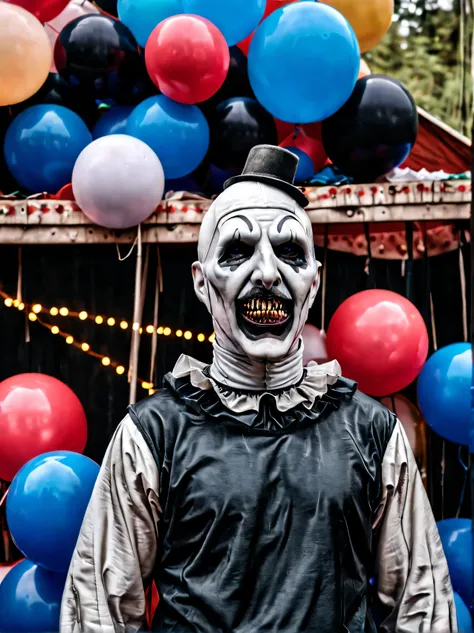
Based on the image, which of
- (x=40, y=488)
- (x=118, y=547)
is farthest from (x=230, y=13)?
(x=118, y=547)

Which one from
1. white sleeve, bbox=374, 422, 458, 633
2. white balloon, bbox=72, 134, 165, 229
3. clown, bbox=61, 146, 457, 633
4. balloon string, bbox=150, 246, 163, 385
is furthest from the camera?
balloon string, bbox=150, 246, 163, 385

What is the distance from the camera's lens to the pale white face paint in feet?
10.3

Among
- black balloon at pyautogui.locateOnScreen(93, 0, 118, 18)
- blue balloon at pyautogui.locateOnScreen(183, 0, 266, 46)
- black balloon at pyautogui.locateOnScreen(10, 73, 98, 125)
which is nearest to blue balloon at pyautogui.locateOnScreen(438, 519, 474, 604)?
blue balloon at pyautogui.locateOnScreen(183, 0, 266, 46)

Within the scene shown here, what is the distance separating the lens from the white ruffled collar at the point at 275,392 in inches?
124

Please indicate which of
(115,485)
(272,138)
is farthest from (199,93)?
(115,485)

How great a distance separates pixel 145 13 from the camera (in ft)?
13.8

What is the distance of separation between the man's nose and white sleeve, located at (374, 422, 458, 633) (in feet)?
2.21

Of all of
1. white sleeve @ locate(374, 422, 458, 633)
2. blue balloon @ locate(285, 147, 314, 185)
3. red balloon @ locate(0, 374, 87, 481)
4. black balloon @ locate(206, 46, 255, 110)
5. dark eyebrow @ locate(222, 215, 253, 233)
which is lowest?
white sleeve @ locate(374, 422, 458, 633)

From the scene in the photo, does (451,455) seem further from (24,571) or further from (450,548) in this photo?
(24,571)

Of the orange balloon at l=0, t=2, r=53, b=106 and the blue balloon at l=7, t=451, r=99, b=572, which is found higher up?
the orange balloon at l=0, t=2, r=53, b=106

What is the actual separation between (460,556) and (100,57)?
2656mm

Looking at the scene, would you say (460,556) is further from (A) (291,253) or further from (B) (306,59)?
(B) (306,59)

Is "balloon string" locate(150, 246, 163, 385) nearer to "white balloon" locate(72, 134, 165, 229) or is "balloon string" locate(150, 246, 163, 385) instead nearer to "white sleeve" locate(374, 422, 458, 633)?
"white balloon" locate(72, 134, 165, 229)

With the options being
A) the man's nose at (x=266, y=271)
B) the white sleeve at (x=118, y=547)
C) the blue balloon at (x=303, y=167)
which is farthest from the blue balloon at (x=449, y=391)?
the white sleeve at (x=118, y=547)
